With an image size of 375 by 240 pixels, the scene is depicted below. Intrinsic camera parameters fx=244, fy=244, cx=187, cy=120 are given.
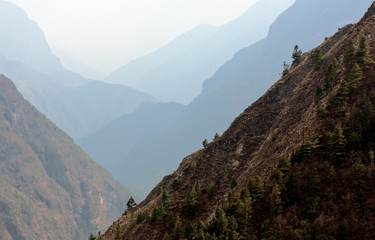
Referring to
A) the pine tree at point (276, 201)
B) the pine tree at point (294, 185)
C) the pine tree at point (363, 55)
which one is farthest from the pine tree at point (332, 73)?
the pine tree at point (276, 201)

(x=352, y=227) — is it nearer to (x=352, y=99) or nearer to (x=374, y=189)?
(x=374, y=189)

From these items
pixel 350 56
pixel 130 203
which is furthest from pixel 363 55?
pixel 130 203

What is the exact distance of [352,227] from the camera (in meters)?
16.7

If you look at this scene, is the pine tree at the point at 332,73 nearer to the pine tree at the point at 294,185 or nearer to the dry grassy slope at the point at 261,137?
the dry grassy slope at the point at 261,137

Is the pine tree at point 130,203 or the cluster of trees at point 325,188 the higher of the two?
the pine tree at point 130,203

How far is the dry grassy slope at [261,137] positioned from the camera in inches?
1251

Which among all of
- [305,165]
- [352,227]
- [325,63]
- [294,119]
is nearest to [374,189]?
[352,227]

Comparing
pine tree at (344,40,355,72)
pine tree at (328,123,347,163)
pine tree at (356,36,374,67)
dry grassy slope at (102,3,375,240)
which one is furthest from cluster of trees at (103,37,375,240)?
dry grassy slope at (102,3,375,240)

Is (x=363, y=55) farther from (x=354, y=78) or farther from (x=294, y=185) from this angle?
(x=294, y=185)

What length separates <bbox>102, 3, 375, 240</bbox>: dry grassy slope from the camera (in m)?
31.8

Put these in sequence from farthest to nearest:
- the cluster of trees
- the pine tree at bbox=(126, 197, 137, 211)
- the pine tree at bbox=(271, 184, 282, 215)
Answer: the pine tree at bbox=(126, 197, 137, 211), the pine tree at bbox=(271, 184, 282, 215), the cluster of trees

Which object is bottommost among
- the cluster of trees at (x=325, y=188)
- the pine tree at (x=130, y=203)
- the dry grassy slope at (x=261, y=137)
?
the cluster of trees at (x=325, y=188)

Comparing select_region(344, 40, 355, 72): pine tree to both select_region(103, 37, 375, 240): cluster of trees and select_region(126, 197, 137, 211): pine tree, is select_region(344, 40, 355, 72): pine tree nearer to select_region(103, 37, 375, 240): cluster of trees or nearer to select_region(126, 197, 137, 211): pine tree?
select_region(103, 37, 375, 240): cluster of trees

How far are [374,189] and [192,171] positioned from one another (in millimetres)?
30257
